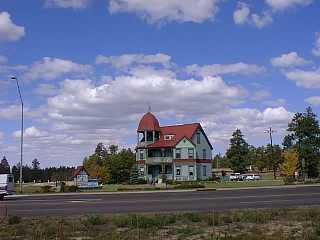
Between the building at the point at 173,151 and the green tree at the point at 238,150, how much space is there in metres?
28.5

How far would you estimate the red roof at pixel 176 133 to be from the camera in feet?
285

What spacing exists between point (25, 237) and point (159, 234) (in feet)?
12.1

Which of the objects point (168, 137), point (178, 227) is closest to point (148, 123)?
point (168, 137)

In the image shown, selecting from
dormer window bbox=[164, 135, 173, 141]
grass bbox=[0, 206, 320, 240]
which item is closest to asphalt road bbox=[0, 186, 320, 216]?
grass bbox=[0, 206, 320, 240]

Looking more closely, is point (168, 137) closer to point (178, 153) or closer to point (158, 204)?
point (178, 153)

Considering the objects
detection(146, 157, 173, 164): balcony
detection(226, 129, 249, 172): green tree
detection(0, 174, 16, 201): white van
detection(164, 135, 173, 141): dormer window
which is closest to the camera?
detection(0, 174, 16, 201): white van

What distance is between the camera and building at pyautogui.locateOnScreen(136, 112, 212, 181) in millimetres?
85562

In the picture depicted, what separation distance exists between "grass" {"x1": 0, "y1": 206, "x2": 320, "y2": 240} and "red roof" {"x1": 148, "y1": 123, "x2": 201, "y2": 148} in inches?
2699

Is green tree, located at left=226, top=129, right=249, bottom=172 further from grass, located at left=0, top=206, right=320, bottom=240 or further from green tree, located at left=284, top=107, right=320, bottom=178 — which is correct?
grass, located at left=0, top=206, right=320, bottom=240

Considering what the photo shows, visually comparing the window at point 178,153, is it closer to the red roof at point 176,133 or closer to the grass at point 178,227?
the red roof at point 176,133

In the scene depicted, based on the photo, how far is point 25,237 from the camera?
1396 cm

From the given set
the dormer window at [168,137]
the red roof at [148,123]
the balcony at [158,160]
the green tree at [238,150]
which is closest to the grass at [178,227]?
the balcony at [158,160]

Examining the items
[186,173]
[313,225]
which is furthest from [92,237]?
[186,173]

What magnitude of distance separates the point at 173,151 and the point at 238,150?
119 feet
